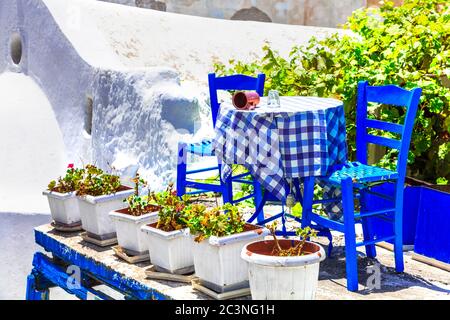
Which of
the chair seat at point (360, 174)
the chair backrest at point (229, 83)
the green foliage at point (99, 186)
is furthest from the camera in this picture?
the chair backrest at point (229, 83)

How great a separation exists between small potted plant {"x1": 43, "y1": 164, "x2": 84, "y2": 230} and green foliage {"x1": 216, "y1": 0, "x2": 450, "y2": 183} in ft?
7.86

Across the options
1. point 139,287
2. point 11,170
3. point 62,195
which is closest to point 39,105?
point 11,170

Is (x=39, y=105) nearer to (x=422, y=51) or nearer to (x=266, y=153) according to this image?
(x=422, y=51)

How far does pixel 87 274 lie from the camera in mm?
4602

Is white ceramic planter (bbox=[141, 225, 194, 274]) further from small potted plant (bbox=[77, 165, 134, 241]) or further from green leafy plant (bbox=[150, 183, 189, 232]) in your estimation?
small potted plant (bbox=[77, 165, 134, 241])

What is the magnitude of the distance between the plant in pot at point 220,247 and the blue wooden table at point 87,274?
0.14 metres

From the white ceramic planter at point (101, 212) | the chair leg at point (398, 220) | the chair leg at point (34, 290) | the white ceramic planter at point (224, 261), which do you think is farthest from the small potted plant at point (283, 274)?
the chair leg at point (34, 290)

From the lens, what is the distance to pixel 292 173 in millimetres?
4078

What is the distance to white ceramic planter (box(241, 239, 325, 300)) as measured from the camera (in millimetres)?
3295

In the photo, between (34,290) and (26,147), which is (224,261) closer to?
(34,290)

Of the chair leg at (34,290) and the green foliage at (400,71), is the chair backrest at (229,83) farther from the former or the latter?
the chair leg at (34,290)

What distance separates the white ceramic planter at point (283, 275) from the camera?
3295 mm

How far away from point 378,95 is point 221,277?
156 centimetres

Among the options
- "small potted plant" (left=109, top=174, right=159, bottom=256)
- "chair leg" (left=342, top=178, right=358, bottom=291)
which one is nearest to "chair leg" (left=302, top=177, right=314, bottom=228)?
"chair leg" (left=342, top=178, right=358, bottom=291)
